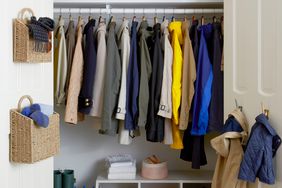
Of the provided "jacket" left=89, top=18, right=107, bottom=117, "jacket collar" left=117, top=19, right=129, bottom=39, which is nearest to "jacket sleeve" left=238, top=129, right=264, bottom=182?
"jacket" left=89, top=18, right=107, bottom=117

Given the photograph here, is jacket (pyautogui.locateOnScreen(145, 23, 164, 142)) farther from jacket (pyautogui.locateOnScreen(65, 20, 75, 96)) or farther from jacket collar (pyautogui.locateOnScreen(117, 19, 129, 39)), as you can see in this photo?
jacket (pyautogui.locateOnScreen(65, 20, 75, 96))

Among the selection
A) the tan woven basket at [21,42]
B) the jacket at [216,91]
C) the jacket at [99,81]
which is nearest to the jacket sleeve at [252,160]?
the tan woven basket at [21,42]

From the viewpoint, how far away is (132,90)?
2.48m

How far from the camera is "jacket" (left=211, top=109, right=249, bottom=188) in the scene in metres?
1.43

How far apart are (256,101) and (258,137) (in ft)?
0.55

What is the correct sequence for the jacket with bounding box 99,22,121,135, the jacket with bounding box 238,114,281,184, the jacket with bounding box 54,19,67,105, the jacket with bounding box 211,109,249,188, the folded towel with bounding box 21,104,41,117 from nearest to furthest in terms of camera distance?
the jacket with bounding box 238,114,281,184
the folded towel with bounding box 21,104,41,117
the jacket with bounding box 211,109,249,188
the jacket with bounding box 99,22,121,135
the jacket with bounding box 54,19,67,105

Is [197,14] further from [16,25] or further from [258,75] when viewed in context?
[16,25]

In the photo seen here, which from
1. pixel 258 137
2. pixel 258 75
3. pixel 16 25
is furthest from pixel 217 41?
pixel 16 25

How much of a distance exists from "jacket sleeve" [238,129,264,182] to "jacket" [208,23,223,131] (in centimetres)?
115

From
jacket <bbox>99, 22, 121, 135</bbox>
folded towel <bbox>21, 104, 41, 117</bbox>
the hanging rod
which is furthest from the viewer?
the hanging rod

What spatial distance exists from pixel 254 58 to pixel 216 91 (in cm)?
108

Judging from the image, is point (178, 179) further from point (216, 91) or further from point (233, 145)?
point (233, 145)

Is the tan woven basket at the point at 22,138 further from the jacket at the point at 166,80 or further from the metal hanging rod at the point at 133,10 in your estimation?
the metal hanging rod at the point at 133,10

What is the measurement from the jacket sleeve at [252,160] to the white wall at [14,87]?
2.61 feet
